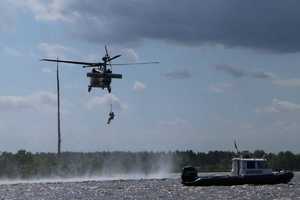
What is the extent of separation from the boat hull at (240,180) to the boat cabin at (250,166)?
82 centimetres

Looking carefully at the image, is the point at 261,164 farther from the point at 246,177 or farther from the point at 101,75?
the point at 101,75

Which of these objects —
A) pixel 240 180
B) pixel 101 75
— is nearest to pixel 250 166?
pixel 240 180

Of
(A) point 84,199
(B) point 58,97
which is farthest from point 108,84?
(B) point 58,97

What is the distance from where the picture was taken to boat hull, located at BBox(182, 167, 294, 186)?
459ft

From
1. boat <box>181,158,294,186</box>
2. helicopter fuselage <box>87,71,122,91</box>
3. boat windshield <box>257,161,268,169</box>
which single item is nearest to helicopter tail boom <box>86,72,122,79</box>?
helicopter fuselage <box>87,71,122,91</box>

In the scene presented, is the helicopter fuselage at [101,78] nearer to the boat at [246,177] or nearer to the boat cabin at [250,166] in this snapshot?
the boat at [246,177]

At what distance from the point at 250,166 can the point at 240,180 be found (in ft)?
7.80

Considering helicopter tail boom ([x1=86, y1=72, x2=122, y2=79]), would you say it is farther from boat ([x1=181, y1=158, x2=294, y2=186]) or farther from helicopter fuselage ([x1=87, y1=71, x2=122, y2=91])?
boat ([x1=181, y1=158, x2=294, y2=186])

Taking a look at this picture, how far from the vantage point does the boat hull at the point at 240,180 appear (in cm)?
13988

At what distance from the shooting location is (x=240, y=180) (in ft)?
458

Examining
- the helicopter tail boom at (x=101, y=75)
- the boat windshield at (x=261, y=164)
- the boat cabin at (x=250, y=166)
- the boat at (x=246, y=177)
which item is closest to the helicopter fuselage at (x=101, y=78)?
the helicopter tail boom at (x=101, y=75)

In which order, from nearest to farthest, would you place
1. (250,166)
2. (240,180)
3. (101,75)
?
(101,75) → (240,180) → (250,166)

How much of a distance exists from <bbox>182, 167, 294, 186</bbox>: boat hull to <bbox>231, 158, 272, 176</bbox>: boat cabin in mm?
816

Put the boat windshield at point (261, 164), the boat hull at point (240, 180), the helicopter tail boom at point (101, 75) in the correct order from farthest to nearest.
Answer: the boat windshield at point (261, 164) → the boat hull at point (240, 180) → the helicopter tail boom at point (101, 75)
